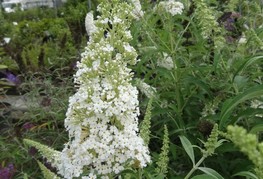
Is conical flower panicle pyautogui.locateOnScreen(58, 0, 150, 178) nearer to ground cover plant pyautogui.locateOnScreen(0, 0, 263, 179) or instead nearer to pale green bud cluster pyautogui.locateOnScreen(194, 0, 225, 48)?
ground cover plant pyautogui.locateOnScreen(0, 0, 263, 179)

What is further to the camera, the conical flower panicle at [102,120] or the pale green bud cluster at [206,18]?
the pale green bud cluster at [206,18]

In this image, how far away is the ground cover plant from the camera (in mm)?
1659

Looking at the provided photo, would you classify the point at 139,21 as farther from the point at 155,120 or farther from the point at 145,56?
the point at 155,120

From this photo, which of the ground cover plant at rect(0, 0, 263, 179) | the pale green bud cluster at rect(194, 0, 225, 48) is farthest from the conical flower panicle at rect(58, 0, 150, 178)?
the pale green bud cluster at rect(194, 0, 225, 48)

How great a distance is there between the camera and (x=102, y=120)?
65.3 inches

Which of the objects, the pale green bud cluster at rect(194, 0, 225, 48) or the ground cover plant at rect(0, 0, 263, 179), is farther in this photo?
the pale green bud cluster at rect(194, 0, 225, 48)

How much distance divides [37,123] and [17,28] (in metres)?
4.68

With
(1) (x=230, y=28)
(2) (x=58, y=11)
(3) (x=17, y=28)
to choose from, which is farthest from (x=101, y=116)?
(2) (x=58, y=11)

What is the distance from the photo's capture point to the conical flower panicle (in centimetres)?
164

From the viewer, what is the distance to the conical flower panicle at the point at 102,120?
5.37ft

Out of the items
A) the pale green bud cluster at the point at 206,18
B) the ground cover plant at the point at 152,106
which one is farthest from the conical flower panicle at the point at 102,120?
the pale green bud cluster at the point at 206,18

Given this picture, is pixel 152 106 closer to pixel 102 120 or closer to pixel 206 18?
pixel 206 18

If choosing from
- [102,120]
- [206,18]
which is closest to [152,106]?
[206,18]

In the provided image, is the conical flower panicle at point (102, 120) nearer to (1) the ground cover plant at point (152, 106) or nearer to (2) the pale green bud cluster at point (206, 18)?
(1) the ground cover plant at point (152, 106)
